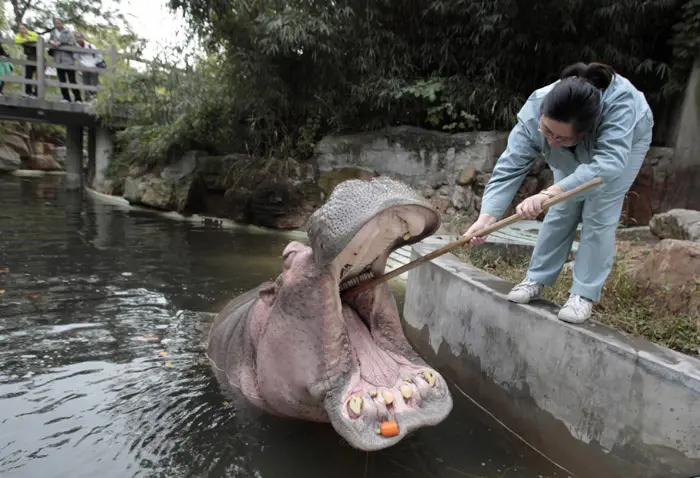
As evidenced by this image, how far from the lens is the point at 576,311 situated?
8.39ft

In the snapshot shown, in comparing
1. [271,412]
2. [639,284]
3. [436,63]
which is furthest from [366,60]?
[271,412]

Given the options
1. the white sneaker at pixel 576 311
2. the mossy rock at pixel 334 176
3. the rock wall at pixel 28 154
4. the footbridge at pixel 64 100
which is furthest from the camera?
the rock wall at pixel 28 154

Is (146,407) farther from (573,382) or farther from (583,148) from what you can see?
(583,148)

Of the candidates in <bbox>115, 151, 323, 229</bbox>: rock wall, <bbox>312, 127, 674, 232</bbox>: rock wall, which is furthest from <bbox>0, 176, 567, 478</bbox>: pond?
<bbox>115, 151, 323, 229</bbox>: rock wall

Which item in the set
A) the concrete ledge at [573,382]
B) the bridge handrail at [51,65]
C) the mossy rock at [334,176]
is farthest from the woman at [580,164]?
the bridge handrail at [51,65]

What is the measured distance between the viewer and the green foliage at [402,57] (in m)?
8.63

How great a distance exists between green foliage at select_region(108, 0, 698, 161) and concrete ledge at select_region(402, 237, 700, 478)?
6441mm

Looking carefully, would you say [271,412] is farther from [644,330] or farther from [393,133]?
[393,133]

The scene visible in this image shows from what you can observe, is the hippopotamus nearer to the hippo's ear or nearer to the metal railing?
the hippo's ear

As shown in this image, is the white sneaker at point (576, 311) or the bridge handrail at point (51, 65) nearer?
the white sneaker at point (576, 311)

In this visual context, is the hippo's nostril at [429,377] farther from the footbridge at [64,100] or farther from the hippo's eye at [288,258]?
the footbridge at [64,100]

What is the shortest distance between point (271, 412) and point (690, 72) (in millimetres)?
8533

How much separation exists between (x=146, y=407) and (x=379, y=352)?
146cm

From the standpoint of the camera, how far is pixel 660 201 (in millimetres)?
7820
